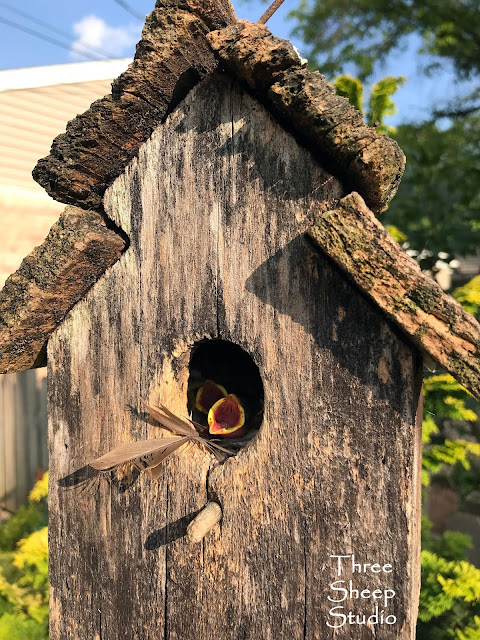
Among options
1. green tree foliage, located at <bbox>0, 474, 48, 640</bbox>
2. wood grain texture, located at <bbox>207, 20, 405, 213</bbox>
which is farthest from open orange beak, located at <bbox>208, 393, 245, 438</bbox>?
green tree foliage, located at <bbox>0, 474, 48, 640</bbox>

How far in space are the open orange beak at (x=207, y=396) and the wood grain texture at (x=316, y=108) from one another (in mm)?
945

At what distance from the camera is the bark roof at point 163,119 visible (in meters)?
1.10

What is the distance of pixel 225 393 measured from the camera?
6.29ft

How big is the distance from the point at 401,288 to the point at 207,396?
96 cm

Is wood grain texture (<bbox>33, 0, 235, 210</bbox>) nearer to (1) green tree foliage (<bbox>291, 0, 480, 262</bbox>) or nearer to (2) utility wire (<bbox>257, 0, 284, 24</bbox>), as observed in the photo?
(2) utility wire (<bbox>257, 0, 284, 24</bbox>)

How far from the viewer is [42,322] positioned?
1490 mm

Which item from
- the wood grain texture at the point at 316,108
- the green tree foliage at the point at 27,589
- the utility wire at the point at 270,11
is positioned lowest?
the green tree foliage at the point at 27,589

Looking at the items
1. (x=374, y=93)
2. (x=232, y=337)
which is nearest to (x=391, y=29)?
(x=374, y=93)

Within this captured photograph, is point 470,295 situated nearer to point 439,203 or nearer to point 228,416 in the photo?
point 228,416

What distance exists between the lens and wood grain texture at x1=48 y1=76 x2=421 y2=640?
1235mm

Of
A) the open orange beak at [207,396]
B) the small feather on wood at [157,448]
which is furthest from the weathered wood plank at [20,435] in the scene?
the small feather on wood at [157,448]

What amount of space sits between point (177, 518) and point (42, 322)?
644 mm

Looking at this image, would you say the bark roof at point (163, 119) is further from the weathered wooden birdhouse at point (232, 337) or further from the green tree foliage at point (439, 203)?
the green tree foliage at point (439, 203)

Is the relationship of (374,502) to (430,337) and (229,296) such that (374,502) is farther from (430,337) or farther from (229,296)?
(229,296)
